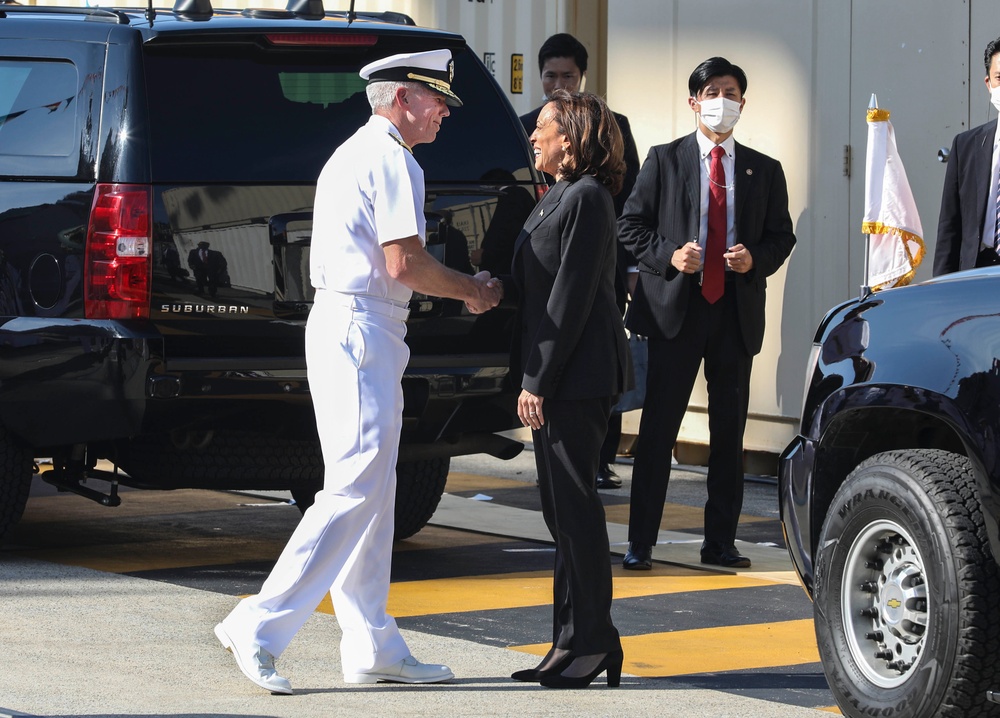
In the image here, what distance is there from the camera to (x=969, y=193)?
25.4 feet

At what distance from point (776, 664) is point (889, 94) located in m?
4.76

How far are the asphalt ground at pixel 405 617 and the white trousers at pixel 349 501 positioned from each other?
0.19 metres

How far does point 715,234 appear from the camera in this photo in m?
7.91

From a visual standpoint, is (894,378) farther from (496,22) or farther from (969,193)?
(496,22)

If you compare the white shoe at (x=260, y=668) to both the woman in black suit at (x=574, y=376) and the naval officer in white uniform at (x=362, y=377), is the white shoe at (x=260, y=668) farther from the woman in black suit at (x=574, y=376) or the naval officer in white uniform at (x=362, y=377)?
the woman in black suit at (x=574, y=376)

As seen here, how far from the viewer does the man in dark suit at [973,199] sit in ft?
25.2

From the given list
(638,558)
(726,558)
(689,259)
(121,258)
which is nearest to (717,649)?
(638,558)

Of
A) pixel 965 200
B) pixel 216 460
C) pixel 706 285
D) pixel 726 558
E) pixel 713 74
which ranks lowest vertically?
pixel 726 558

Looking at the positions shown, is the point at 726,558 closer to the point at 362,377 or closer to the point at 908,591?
the point at 362,377

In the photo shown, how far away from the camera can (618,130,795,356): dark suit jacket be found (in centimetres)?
783

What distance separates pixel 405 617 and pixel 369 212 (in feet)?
5.67

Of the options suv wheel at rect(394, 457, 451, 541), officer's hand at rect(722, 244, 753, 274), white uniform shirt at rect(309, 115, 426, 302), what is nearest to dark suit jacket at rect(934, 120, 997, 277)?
officer's hand at rect(722, 244, 753, 274)

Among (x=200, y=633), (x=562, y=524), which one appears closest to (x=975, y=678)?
(x=562, y=524)

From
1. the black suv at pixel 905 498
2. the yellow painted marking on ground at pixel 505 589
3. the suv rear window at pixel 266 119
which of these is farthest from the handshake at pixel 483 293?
the suv rear window at pixel 266 119
